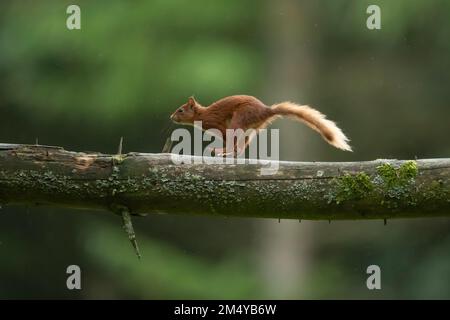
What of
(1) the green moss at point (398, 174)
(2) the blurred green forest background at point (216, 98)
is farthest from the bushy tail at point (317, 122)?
(2) the blurred green forest background at point (216, 98)

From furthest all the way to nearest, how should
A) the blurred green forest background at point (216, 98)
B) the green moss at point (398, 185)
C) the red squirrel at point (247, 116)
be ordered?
the blurred green forest background at point (216, 98), the red squirrel at point (247, 116), the green moss at point (398, 185)

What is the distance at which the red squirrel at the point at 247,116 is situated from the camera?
207 inches

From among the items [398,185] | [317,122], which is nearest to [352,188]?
[398,185]

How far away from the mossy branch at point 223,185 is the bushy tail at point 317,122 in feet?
2.20

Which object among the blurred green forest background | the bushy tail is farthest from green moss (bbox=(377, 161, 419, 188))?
the blurred green forest background

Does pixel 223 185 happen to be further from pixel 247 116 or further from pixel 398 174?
pixel 247 116

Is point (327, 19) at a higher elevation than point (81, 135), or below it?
higher

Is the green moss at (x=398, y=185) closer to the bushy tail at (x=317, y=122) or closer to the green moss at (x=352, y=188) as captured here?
the green moss at (x=352, y=188)

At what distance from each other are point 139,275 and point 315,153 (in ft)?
10.1

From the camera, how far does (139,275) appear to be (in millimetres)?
14414

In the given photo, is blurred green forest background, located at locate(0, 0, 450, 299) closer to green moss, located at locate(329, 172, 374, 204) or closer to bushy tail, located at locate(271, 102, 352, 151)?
bushy tail, located at locate(271, 102, 352, 151)

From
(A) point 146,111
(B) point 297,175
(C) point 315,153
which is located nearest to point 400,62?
(C) point 315,153

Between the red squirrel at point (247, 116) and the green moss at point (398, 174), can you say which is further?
the red squirrel at point (247, 116)

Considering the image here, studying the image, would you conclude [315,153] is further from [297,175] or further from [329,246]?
[297,175]
